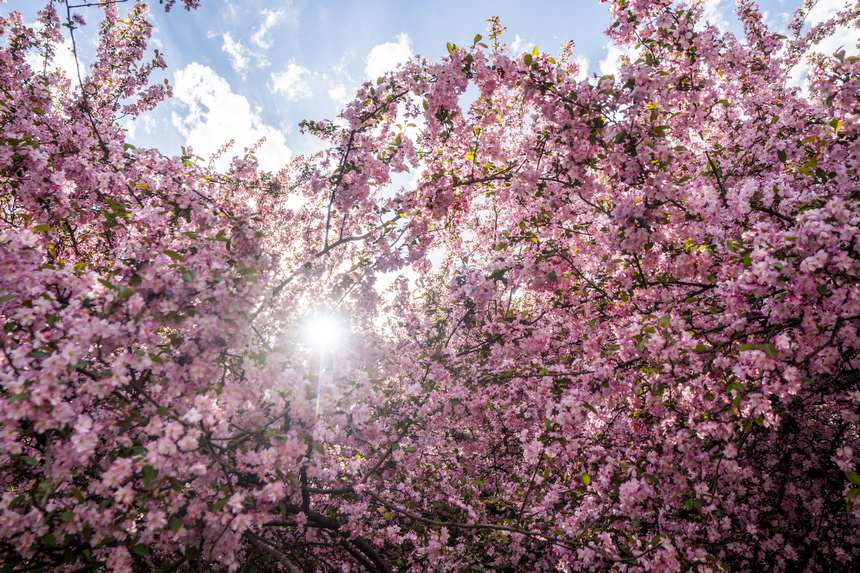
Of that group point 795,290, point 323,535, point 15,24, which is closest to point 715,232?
point 795,290

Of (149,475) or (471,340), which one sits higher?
(471,340)

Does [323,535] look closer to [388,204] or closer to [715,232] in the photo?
[388,204]

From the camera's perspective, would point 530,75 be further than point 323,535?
No

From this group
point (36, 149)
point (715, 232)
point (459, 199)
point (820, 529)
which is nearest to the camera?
point (715, 232)

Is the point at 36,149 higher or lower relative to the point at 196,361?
higher

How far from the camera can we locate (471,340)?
8.55 metres

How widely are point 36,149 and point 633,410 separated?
7.69 meters

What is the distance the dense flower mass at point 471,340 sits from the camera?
289 cm

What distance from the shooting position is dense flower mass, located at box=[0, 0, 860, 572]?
9.48 feet

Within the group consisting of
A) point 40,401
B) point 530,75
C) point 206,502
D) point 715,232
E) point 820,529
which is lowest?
point 820,529

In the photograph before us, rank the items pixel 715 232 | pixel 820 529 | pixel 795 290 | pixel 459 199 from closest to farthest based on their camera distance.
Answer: pixel 795 290 → pixel 715 232 → pixel 820 529 → pixel 459 199

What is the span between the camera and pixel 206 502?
309 centimetres

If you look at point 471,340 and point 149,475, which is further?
point 471,340

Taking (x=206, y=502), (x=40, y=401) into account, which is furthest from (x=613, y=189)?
(x=40, y=401)
